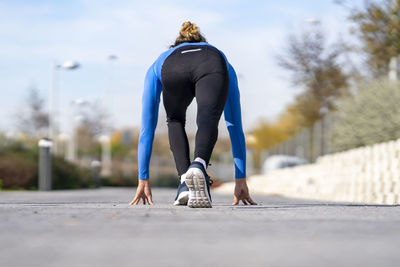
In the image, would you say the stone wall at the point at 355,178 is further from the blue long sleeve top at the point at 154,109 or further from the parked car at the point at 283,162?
the blue long sleeve top at the point at 154,109

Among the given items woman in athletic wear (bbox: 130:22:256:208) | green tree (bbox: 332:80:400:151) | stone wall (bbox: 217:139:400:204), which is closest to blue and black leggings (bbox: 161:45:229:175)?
woman in athletic wear (bbox: 130:22:256:208)

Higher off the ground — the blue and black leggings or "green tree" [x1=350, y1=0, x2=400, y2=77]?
"green tree" [x1=350, y1=0, x2=400, y2=77]

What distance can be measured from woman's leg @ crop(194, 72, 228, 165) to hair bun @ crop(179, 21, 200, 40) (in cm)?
60

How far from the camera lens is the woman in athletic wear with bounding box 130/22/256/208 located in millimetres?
5957

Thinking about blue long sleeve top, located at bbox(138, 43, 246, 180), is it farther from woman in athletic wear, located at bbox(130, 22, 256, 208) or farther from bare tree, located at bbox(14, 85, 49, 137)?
bare tree, located at bbox(14, 85, 49, 137)

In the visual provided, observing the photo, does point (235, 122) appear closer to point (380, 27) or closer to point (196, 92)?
point (196, 92)

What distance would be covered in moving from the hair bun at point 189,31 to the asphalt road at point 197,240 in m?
2.29

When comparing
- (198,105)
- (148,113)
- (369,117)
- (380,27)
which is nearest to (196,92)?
(198,105)

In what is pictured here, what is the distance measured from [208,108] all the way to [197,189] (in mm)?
773

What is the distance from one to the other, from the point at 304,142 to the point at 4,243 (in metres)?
25.0

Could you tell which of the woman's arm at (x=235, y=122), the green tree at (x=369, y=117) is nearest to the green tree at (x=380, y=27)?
the green tree at (x=369, y=117)

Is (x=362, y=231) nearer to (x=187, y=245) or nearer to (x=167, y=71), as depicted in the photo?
(x=187, y=245)

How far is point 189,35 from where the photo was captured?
6.53 metres

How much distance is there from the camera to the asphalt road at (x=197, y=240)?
2562 mm
